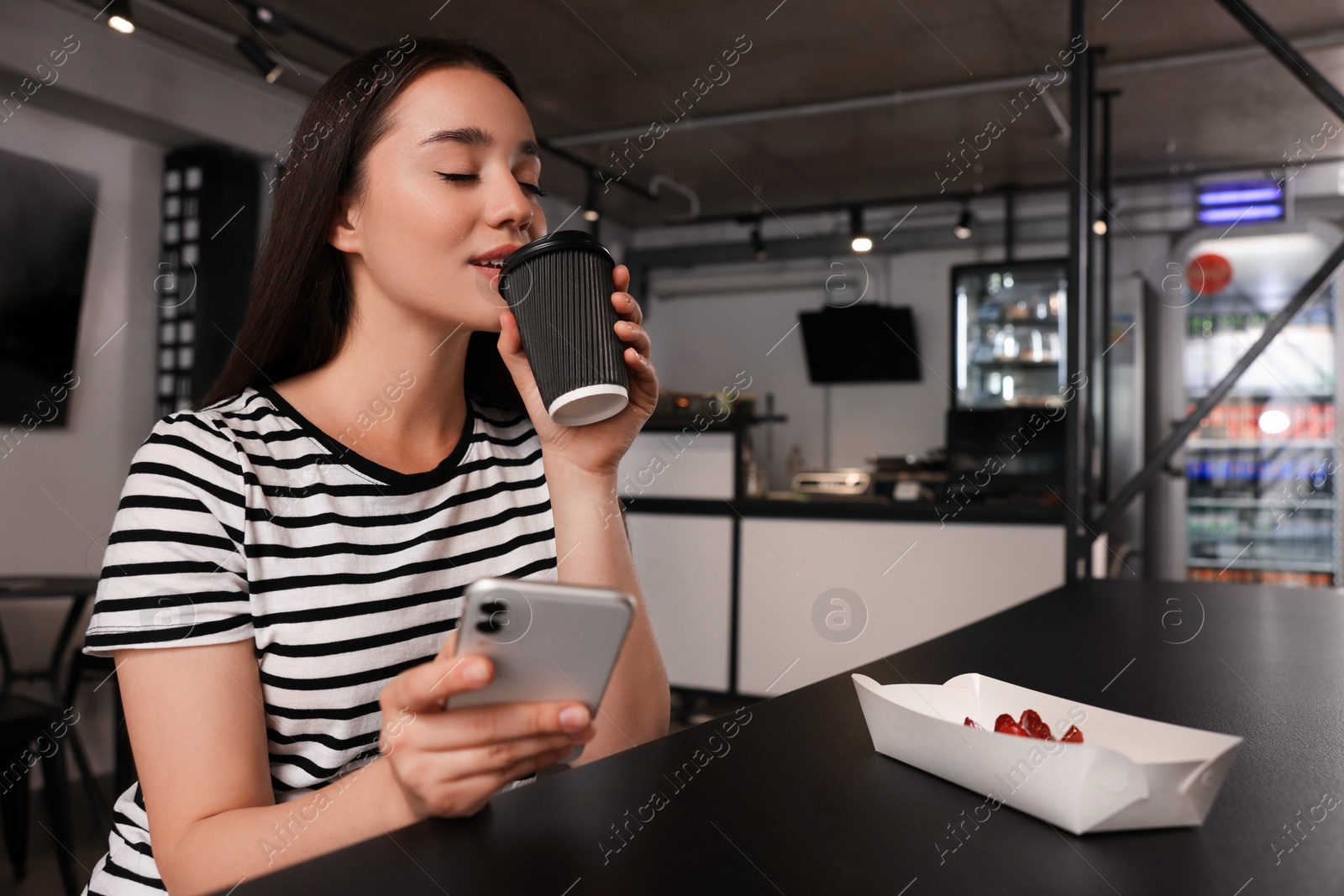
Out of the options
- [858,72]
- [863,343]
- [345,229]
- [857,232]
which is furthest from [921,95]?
[345,229]

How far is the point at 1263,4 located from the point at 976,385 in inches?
120

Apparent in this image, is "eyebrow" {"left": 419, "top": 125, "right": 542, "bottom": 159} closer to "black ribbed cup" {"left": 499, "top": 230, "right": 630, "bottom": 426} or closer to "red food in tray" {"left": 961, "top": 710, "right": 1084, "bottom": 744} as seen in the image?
"black ribbed cup" {"left": 499, "top": 230, "right": 630, "bottom": 426}

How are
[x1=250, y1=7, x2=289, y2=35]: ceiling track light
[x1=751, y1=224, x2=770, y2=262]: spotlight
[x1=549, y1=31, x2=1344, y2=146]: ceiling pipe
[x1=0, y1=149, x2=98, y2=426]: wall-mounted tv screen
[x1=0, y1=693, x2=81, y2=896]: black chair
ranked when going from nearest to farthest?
1. [x1=0, y1=693, x2=81, y2=896]: black chair
2. [x1=250, y1=7, x2=289, y2=35]: ceiling track light
3. [x1=0, y1=149, x2=98, y2=426]: wall-mounted tv screen
4. [x1=549, y1=31, x2=1344, y2=146]: ceiling pipe
5. [x1=751, y1=224, x2=770, y2=262]: spotlight

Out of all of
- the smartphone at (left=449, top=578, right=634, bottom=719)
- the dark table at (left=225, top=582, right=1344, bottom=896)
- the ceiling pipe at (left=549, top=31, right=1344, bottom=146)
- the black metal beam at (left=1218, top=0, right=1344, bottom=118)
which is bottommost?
the dark table at (left=225, top=582, right=1344, bottom=896)

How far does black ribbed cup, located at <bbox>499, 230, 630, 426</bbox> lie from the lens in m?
0.88

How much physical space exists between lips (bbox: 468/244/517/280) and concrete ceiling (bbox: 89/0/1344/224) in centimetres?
232

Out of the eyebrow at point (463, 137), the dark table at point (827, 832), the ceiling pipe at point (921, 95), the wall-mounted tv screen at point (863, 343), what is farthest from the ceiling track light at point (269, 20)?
the wall-mounted tv screen at point (863, 343)

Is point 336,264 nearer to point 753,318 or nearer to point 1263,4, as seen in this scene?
point 1263,4

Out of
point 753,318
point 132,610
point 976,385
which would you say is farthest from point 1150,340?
point 132,610

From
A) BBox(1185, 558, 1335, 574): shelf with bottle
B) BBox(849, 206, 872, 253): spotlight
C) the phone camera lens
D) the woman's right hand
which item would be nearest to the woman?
the woman's right hand

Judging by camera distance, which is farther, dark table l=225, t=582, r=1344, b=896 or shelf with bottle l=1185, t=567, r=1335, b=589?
shelf with bottle l=1185, t=567, r=1335, b=589

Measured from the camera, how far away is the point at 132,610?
827 millimetres

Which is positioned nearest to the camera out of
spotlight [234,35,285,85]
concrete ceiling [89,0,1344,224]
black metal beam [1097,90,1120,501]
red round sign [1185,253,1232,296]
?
spotlight [234,35,285,85]

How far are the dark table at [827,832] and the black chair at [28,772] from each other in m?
2.15
